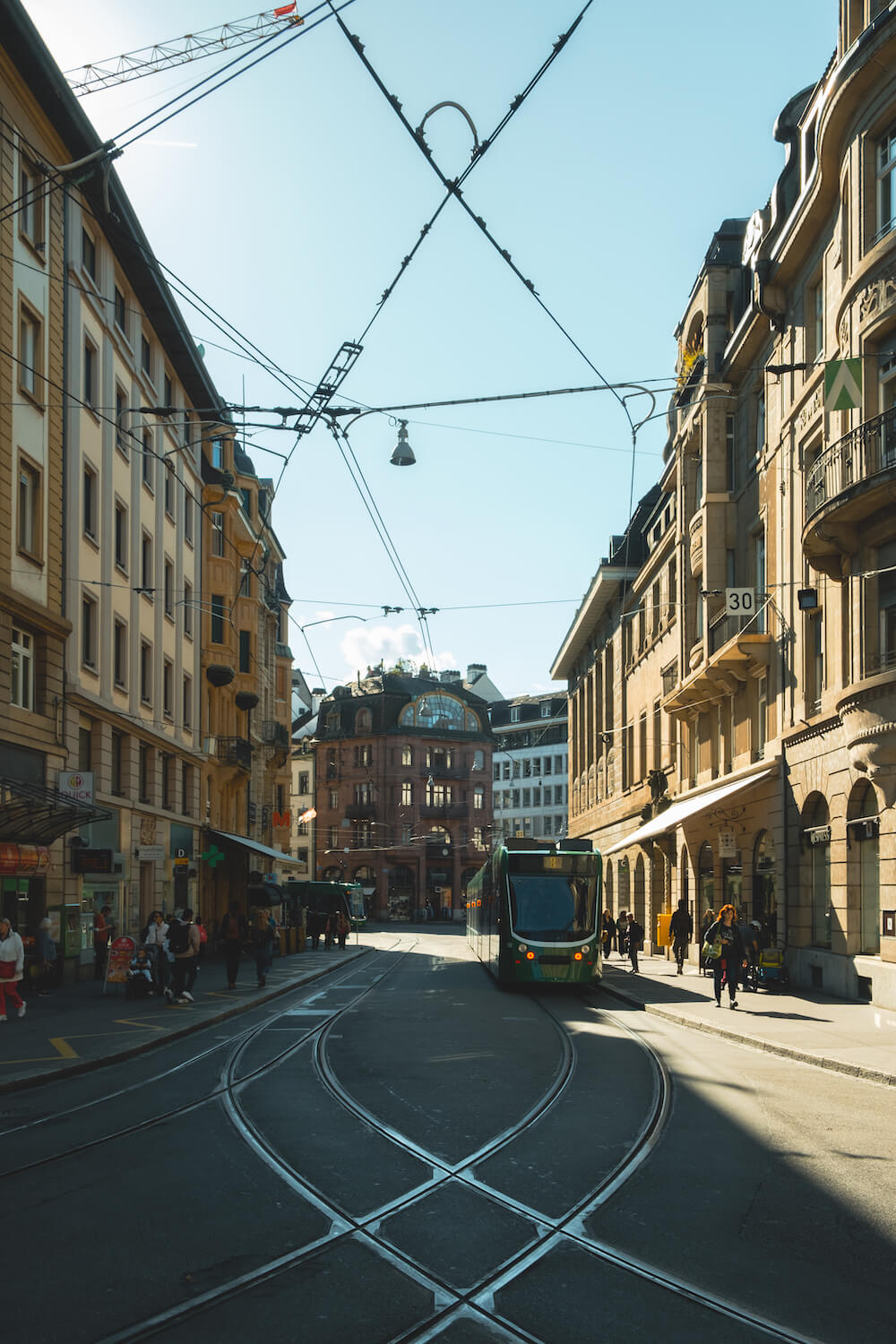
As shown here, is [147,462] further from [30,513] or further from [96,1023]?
[96,1023]

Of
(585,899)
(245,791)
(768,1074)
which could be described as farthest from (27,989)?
(245,791)

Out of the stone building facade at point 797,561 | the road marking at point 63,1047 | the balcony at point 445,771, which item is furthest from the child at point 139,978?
the balcony at point 445,771

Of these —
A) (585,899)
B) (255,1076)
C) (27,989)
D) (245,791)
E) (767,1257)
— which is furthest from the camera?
(245,791)

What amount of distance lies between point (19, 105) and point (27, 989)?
1622cm

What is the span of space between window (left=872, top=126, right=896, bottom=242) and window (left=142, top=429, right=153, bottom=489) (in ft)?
61.1

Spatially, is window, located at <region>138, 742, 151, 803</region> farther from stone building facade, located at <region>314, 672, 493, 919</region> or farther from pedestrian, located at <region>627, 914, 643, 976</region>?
stone building facade, located at <region>314, 672, 493, 919</region>

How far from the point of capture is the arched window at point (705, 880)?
117ft

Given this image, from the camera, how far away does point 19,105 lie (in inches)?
953

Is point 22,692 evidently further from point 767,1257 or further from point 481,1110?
point 767,1257

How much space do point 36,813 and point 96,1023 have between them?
4.31 metres

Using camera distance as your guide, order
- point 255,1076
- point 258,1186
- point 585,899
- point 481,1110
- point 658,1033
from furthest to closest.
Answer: point 585,899 → point 658,1033 → point 255,1076 → point 481,1110 → point 258,1186

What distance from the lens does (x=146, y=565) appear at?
3541 cm

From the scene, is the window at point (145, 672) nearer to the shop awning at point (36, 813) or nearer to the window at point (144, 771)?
the window at point (144, 771)

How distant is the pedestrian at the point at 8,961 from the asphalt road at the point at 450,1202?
4442 mm
